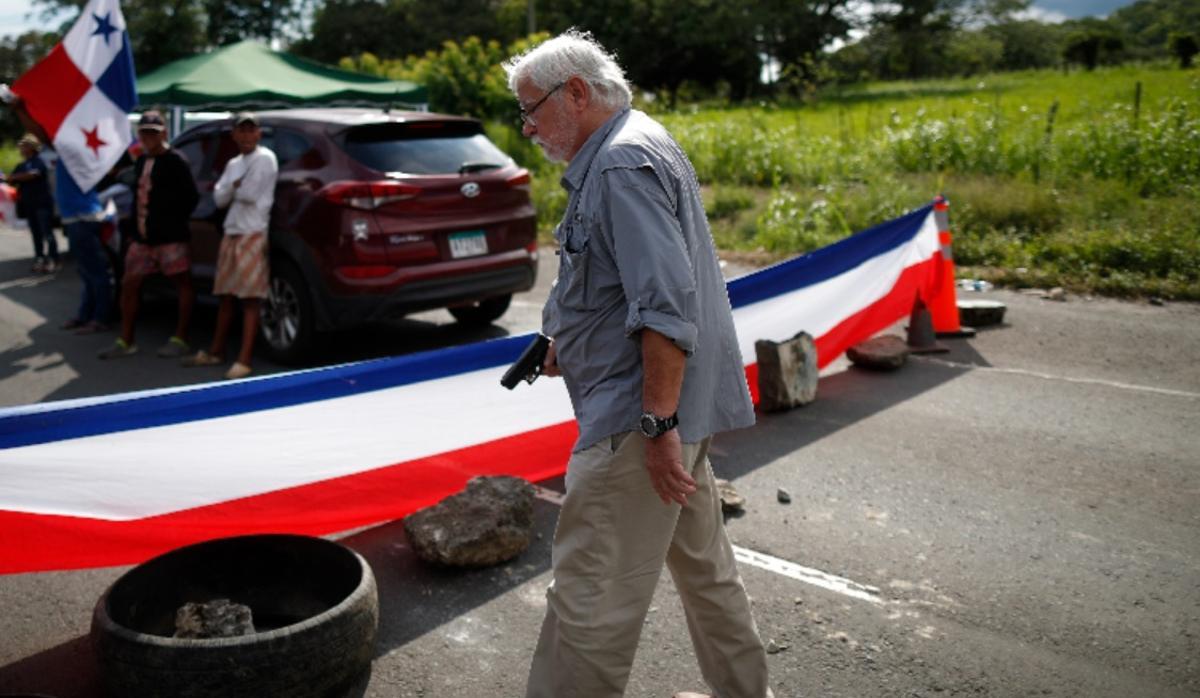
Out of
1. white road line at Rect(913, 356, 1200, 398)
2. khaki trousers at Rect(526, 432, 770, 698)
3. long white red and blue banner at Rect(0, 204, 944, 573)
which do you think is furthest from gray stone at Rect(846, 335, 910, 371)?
khaki trousers at Rect(526, 432, 770, 698)

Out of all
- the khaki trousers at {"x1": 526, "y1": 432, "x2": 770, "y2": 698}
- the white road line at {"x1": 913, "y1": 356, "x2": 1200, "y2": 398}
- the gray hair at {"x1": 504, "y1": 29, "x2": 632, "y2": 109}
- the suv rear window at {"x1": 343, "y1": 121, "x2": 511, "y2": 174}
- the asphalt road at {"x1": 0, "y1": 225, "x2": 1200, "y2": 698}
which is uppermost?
the gray hair at {"x1": 504, "y1": 29, "x2": 632, "y2": 109}

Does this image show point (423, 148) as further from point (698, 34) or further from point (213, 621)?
point (698, 34)

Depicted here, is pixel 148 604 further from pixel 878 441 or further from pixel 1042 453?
pixel 1042 453

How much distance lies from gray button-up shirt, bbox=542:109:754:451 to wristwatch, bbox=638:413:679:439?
75mm

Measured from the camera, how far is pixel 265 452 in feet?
12.9

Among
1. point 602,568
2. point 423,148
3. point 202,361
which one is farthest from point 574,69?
point 202,361

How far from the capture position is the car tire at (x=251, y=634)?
2.83 m

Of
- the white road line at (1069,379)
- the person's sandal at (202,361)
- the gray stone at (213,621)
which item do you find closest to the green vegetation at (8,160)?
the person's sandal at (202,361)

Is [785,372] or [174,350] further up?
[785,372]

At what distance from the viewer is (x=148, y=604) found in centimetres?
335

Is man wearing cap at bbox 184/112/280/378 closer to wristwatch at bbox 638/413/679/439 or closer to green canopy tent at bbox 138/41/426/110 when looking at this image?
wristwatch at bbox 638/413/679/439

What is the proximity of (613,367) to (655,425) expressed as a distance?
20cm

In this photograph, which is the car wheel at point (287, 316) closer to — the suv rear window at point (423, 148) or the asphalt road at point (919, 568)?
the suv rear window at point (423, 148)

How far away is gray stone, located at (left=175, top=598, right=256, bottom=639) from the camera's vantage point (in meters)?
3.04
